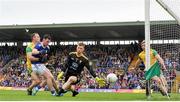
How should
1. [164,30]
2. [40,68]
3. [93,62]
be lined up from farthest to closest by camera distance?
[93,62]
[164,30]
[40,68]

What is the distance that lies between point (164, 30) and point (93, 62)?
69.1ft

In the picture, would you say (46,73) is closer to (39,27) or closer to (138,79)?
(138,79)

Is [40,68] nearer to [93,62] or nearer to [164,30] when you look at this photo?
[164,30]

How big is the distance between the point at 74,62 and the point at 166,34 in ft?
28.8

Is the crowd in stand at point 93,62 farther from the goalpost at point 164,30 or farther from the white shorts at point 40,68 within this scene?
the white shorts at point 40,68

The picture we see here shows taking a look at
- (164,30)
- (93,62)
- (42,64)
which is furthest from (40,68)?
(93,62)

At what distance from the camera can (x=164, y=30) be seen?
76.3 feet

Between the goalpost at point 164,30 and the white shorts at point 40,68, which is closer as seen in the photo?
the goalpost at point 164,30

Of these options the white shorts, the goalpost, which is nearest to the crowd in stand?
the goalpost

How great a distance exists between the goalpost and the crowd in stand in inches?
345

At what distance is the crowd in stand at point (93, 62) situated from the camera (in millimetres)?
38131

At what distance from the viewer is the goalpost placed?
1543cm

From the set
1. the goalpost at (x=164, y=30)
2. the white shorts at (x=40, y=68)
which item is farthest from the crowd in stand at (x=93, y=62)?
the white shorts at (x=40, y=68)

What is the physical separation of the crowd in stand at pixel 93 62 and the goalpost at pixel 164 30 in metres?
8.75
